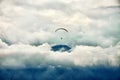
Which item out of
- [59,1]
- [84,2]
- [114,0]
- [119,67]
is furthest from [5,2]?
[119,67]

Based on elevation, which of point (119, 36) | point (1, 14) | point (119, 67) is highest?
point (1, 14)

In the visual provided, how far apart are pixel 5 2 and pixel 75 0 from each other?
3.24m

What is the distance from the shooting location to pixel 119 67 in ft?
45.4

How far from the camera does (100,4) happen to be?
1445cm

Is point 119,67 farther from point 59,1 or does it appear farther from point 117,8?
point 59,1

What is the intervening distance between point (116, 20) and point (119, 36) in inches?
30.2

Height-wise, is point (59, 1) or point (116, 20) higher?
point (59, 1)

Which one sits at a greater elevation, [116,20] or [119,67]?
[116,20]

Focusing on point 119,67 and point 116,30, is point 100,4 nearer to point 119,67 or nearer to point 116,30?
point 116,30

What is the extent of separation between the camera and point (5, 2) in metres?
14.1

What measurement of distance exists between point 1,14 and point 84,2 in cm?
388

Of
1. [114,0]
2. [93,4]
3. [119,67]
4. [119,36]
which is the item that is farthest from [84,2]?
[119,67]

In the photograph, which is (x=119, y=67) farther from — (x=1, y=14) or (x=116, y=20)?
(x=1, y=14)

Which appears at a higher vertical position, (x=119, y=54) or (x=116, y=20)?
(x=116, y=20)
